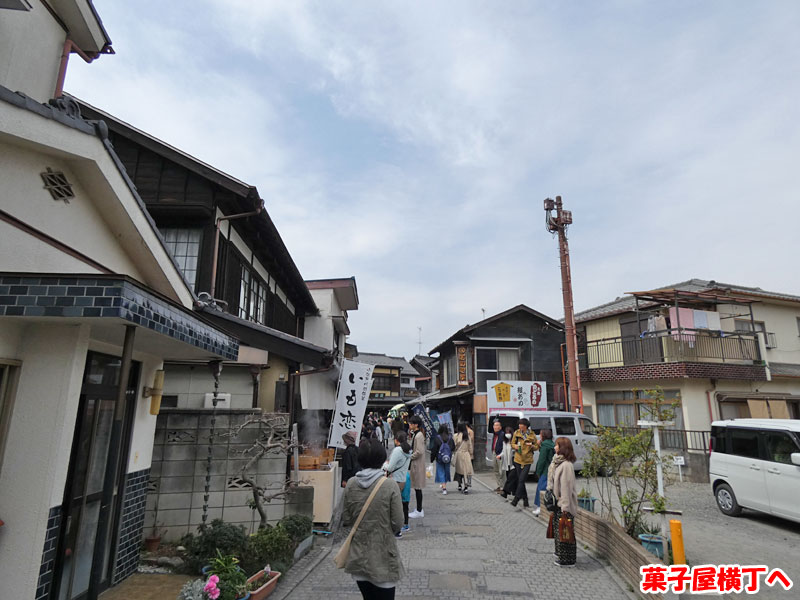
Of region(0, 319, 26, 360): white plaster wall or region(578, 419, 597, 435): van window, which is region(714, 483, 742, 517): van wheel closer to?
region(578, 419, 597, 435): van window

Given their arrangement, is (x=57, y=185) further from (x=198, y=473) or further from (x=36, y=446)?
(x=198, y=473)

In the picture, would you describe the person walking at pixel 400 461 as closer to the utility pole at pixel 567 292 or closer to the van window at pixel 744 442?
the van window at pixel 744 442

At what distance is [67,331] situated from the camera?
4328 mm

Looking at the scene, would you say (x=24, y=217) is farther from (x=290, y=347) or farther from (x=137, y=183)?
(x=137, y=183)

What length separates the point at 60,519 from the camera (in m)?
4.48

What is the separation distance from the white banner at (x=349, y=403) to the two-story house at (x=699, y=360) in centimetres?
984

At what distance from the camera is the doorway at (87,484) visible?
4703 millimetres

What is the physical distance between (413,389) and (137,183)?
4932 centimetres

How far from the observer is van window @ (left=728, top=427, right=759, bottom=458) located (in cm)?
991

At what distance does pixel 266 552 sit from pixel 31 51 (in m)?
7.10

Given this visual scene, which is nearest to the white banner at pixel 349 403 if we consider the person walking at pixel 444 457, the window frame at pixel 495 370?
the person walking at pixel 444 457

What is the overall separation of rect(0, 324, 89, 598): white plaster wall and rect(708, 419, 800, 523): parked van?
11132mm

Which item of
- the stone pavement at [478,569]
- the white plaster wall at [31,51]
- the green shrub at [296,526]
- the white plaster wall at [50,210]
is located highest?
the white plaster wall at [31,51]

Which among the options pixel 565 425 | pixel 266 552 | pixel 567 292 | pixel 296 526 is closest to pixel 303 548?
pixel 296 526
